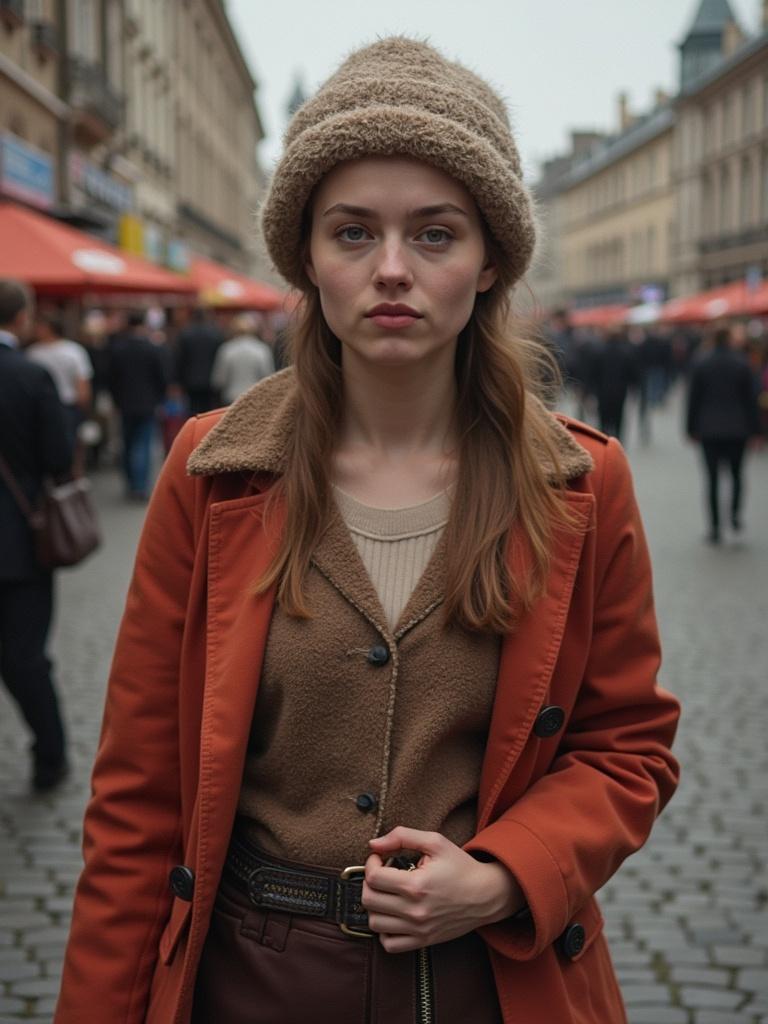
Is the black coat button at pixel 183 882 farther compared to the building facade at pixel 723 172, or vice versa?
the building facade at pixel 723 172

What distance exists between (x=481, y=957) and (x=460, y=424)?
73 cm

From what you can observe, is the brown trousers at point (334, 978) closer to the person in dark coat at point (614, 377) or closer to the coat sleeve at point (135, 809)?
the coat sleeve at point (135, 809)

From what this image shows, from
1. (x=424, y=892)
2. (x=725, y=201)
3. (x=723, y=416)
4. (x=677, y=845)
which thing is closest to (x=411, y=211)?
(x=424, y=892)

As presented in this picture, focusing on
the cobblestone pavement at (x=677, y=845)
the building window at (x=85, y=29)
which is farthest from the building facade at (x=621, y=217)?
the cobblestone pavement at (x=677, y=845)

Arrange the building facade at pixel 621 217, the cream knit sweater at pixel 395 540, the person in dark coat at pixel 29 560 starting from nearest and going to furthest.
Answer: the cream knit sweater at pixel 395 540 → the person in dark coat at pixel 29 560 → the building facade at pixel 621 217

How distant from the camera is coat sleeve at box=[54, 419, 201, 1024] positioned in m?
1.96

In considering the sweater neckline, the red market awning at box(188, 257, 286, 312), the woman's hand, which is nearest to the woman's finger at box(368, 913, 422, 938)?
the woman's hand

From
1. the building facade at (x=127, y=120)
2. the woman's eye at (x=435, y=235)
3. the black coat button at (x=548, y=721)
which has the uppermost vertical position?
the building facade at (x=127, y=120)

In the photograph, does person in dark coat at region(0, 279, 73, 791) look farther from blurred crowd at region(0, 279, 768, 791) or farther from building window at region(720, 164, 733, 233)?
building window at region(720, 164, 733, 233)

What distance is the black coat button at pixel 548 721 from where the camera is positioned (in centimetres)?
187

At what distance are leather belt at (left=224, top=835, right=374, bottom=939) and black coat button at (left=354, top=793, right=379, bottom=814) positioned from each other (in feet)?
0.23

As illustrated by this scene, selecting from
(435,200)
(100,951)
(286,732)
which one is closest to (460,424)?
(435,200)

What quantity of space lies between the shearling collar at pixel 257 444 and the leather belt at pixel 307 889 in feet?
1.68

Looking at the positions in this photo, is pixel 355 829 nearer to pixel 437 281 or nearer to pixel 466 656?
pixel 466 656
